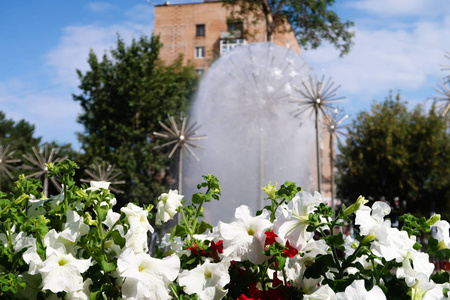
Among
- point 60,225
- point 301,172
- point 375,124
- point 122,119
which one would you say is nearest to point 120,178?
point 122,119

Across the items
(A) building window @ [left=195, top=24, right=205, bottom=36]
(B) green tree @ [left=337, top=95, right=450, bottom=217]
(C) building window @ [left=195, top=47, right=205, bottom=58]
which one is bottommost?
(B) green tree @ [left=337, top=95, right=450, bottom=217]

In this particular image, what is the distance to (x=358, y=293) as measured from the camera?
1.64m

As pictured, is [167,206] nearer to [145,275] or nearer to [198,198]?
[198,198]

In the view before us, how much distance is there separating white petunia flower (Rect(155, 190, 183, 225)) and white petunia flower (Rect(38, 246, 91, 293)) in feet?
1.57

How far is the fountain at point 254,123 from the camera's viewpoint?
26.5 meters

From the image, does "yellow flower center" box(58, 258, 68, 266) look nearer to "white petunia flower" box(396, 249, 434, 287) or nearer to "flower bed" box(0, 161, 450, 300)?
"flower bed" box(0, 161, 450, 300)

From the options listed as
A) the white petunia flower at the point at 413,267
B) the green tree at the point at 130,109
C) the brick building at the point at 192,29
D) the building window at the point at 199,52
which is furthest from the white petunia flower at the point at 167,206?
the building window at the point at 199,52

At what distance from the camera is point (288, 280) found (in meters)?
1.92

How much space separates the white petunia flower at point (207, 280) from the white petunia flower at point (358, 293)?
0.39m

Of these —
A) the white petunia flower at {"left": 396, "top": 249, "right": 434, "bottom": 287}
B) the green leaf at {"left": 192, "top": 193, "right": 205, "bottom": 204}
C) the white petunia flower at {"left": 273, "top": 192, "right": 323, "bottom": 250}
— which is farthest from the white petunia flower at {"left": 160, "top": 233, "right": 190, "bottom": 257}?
the white petunia flower at {"left": 396, "top": 249, "right": 434, "bottom": 287}

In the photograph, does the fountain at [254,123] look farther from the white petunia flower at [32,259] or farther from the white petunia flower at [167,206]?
the white petunia flower at [32,259]

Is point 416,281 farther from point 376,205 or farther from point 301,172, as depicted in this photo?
point 301,172

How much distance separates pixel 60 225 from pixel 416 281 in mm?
1221

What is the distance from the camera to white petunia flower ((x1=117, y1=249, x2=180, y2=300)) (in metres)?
1.77
